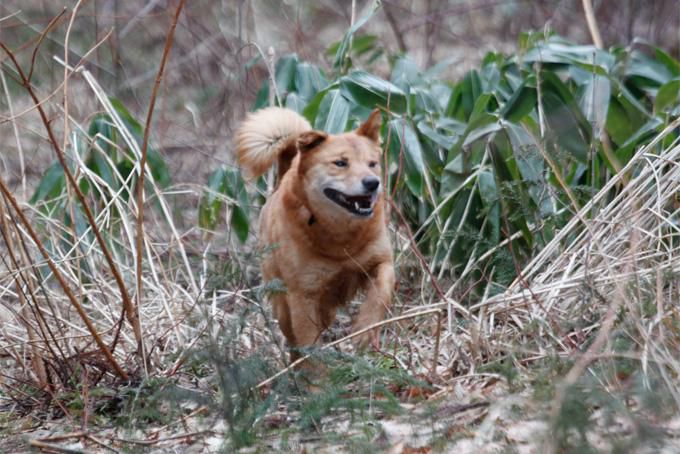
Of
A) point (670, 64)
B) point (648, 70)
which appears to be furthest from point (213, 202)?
point (670, 64)

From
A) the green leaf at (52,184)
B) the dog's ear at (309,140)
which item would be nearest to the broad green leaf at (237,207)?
the green leaf at (52,184)

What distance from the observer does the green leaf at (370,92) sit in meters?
6.18

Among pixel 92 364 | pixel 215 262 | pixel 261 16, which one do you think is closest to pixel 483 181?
pixel 215 262

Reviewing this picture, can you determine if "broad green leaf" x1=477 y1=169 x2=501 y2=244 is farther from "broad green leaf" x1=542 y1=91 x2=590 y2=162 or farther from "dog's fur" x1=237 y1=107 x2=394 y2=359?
"dog's fur" x1=237 y1=107 x2=394 y2=359

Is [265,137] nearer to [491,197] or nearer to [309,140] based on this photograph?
[309,140]

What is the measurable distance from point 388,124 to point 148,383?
2769mm

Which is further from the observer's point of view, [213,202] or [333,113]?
[213,202]

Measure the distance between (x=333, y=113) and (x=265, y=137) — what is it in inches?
35.1

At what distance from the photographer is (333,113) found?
616 cm

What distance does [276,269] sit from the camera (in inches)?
202

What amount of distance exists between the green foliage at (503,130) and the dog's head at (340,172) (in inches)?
13.7

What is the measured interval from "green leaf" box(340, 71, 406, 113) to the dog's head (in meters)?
0.96

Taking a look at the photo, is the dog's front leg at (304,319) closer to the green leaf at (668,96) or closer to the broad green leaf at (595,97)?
the broad green leaf at (595,97)

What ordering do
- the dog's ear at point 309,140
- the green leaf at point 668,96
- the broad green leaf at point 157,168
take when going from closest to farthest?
the dog's ear at point 309,140
the green leaf at point 668,96
the broad green leaf at point 157,168
